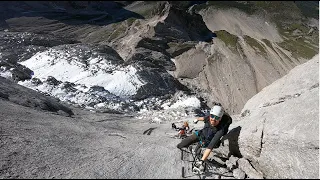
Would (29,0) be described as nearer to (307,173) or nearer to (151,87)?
(151,87)

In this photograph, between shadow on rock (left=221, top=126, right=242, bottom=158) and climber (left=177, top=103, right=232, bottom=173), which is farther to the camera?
shadow on rock (left=221, top=126, right=242, bottom=158)

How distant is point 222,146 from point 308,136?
3.86m

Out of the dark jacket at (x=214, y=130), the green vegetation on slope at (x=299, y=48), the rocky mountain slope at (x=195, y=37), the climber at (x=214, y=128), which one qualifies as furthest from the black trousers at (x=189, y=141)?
the green vegetation on slope at (x=299, y=48)

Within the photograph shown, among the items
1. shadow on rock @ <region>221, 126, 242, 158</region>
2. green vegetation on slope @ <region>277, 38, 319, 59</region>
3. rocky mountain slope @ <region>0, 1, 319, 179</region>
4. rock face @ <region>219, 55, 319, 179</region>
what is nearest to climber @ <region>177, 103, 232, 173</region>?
rocky mountain slope @ <region>0, 1, 319, 179</region>

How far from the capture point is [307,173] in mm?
9258

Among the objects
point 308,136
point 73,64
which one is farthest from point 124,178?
point 73,64

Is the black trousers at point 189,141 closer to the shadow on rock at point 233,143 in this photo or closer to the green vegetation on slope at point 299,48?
the shadow on rock at point 233,143

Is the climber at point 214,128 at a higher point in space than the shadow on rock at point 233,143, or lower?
higher

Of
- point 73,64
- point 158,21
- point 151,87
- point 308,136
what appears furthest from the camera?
point 158,21

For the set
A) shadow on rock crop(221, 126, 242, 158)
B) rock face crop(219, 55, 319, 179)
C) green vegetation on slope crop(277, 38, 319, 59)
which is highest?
rock face crop(219, 55, 319, 179)

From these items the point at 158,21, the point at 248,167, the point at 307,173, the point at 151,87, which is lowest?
the point at 151,87

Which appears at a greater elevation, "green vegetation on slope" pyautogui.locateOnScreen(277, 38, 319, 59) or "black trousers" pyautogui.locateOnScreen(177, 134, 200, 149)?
"black trousers" pyautogui.locateOnScreen(177, 134, 200, 149)

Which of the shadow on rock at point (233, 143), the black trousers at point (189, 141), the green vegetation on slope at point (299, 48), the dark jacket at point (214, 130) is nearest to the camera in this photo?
the dark jacket at point (214, 130)

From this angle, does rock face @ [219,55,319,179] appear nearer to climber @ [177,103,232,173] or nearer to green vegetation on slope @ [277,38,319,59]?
climber @ [177,103,232,173]
